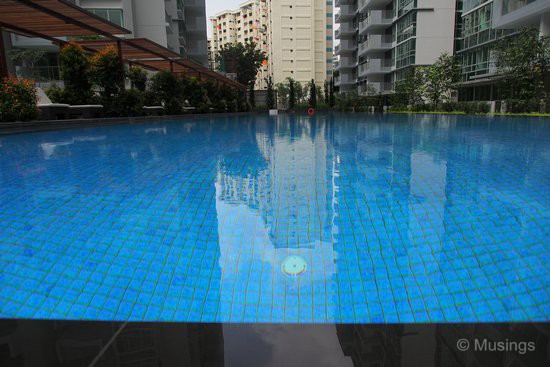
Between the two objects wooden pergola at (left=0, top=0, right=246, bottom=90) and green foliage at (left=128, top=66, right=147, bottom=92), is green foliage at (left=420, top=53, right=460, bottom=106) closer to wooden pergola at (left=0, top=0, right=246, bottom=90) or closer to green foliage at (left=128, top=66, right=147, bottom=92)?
wooden pergola at (left=0, top=0, right=246, bottom=90)

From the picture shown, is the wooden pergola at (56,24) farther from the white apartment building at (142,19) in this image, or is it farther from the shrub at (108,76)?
the white apartment building at (142,19)

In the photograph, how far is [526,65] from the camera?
21.4 meters

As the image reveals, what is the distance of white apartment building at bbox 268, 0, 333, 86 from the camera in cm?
7525

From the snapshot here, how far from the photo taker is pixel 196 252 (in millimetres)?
3143

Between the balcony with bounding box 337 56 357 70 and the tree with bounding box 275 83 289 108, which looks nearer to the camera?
the balcony with bounding box 337 56 357 70

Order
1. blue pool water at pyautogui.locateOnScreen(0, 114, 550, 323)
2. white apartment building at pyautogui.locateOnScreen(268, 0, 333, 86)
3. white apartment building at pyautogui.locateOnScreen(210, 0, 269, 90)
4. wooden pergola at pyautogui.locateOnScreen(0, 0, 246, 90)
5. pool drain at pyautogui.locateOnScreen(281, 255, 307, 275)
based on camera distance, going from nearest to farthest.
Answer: blue pool water at pyautogui.locateOnScreen(0, 114, 550, 323)
pool drain at pyautogui.locateOnScreen(281, 255, 307, 275)
wooden pergola at pyautogui.locateOnScreen(0, 0, 246, 90)
white apartment building at pyautogui.locateOnScreen(268, 0, 333, 86)
white apartment building at pyautogui.locateOnScreen(210, 0, 269, 90)

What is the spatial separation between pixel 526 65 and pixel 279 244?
23.9 metres

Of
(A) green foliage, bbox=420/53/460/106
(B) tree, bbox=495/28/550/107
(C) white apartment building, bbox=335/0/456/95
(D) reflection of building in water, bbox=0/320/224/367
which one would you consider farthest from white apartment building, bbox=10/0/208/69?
(D) reflection of building in water, bbox=0/320/224/367

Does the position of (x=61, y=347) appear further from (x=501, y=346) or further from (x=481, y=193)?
(x=481, y=193)

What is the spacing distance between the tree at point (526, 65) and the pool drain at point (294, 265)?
2316cm

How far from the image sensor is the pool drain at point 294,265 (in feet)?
9.30

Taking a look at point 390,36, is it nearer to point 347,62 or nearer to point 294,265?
point 347,62

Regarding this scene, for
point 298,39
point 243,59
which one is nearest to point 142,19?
point 243,59

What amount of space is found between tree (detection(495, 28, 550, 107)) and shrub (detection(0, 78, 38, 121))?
2335cm
